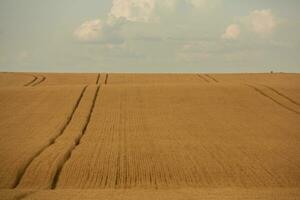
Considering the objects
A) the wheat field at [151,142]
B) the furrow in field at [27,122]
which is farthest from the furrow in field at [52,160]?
the furrow in field at [27,122]

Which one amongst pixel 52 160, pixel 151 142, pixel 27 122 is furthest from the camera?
pixel 27 122

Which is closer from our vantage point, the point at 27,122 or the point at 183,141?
the point at 183,141

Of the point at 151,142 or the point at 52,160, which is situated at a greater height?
the point at 52,160

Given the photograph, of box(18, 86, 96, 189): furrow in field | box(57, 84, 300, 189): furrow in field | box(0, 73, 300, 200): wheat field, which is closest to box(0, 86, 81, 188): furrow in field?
box(0, 73, 300, 200): wheat field

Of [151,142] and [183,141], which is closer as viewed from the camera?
[151,142]

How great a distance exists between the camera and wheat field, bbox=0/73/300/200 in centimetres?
2425

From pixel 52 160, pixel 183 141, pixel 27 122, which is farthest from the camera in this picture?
pixel 27 122

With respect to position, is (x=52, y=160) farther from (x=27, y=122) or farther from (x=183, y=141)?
(x=27, y=122)

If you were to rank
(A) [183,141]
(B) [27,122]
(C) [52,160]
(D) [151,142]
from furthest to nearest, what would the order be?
1. (B) [27,122]
2. (A) [183,141]
3. (D) [151,142]
4. (C) [52,160]

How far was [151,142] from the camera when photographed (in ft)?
111

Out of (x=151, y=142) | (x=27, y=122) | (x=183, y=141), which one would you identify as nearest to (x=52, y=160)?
(x=151, y=142)

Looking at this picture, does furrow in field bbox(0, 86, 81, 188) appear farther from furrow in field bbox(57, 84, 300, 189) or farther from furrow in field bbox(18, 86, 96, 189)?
furrow in field bbox(57, 84, 300, 189)

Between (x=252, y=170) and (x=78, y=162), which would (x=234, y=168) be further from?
(x=78, y=162)

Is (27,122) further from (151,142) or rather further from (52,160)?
(52,160)
